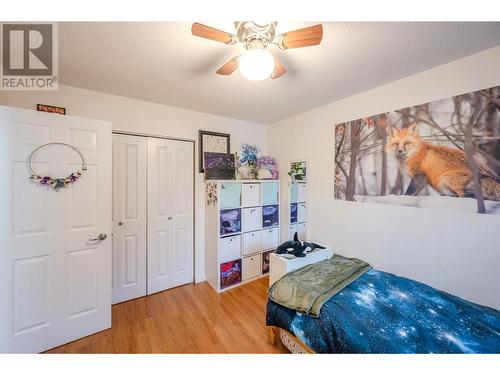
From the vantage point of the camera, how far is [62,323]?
5.43ft

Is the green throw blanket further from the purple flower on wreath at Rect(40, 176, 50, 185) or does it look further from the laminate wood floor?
the purple flower on wreath at Rect(40, 176, 50, 185)

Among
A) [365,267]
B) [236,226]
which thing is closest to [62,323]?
[236,226]

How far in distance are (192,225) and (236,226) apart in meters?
0.63

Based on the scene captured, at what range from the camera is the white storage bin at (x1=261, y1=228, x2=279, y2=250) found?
9.57 ft

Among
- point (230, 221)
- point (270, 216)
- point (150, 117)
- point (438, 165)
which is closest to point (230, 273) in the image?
point (230, 221)

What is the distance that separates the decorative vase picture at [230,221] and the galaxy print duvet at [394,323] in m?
1.18

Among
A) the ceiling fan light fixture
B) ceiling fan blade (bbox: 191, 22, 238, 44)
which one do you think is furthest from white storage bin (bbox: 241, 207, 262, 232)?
ceiling fan blade (bbox: 191, 22, 238, 44)

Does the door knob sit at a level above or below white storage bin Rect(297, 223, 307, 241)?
above

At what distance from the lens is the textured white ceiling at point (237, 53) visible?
127 cm

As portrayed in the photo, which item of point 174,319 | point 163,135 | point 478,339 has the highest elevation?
point 163,135

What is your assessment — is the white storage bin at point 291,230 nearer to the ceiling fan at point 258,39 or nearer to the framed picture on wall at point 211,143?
the framed picture on wall at point 211,143

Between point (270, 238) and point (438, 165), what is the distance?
2.07m

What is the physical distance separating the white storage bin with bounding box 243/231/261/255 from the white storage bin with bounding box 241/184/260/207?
0.42 meters
